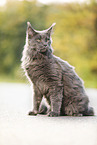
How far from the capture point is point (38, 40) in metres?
5.29

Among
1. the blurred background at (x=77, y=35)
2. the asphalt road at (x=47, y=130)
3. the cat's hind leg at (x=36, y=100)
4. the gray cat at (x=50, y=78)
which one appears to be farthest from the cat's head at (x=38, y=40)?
the blurred background at (x=77, y=35)

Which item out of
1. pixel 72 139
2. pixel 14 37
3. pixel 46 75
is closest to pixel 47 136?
pixel 72 139

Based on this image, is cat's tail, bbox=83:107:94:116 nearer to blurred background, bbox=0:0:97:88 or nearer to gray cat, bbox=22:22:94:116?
gray cat, bbox=22:22:94:116

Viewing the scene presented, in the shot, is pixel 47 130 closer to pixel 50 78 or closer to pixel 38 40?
pixel 50 78

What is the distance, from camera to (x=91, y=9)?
19.3 meters

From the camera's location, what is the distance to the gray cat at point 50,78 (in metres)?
5.34

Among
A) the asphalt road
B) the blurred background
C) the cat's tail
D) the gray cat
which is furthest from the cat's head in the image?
the blurred background

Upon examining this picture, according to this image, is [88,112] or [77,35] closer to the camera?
[88,112]

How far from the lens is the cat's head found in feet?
17.3

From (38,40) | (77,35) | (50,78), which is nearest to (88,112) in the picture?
(50,78)

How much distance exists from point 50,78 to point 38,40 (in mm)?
729

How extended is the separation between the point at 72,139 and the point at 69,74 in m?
1.96

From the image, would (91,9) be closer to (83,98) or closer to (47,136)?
(83,98)

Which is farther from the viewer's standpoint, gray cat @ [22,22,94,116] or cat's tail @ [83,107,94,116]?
cat's tail @ [83,107,94,116]
